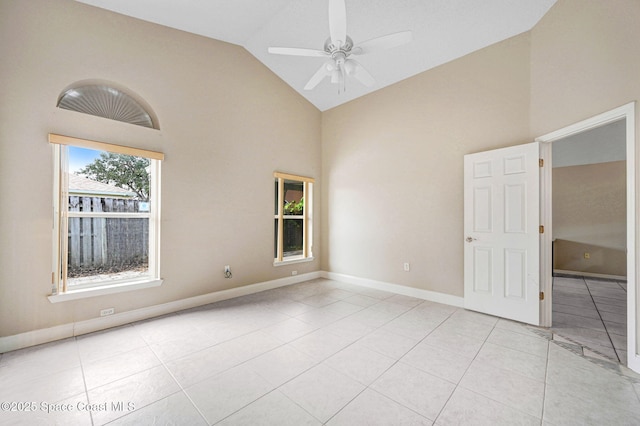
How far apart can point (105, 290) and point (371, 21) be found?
4.60 metres

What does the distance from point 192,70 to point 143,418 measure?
157 inches

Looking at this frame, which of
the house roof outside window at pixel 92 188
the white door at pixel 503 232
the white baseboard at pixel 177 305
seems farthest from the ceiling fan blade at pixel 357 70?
the white baseboard at pixel 177 305

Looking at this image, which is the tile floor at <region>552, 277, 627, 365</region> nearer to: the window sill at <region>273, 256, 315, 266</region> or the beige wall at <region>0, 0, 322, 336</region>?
the window sill at <region>273, 256, 315, 266</region>

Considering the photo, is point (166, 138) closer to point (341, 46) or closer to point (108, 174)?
point (108, 174)

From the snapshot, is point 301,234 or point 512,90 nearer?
point 512,90

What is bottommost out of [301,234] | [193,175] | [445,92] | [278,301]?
[278,301]

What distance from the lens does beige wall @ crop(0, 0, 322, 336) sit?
2539 mm

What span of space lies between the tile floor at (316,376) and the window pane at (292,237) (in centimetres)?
203

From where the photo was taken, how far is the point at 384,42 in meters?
2.49

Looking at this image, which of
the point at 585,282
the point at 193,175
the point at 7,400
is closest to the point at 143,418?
the point at 7,400

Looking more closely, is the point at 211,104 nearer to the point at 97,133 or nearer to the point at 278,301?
the point at 97,133

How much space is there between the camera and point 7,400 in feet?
5.91

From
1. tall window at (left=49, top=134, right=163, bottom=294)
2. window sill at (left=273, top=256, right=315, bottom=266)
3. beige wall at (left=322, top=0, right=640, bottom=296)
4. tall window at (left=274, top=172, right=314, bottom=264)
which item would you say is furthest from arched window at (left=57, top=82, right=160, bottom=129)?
beige wall at (left=322, top=0, right=640, bottom=296)

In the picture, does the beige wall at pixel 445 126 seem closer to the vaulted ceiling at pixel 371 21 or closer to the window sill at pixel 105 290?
the vaulted ceiling at pixel 371 21
